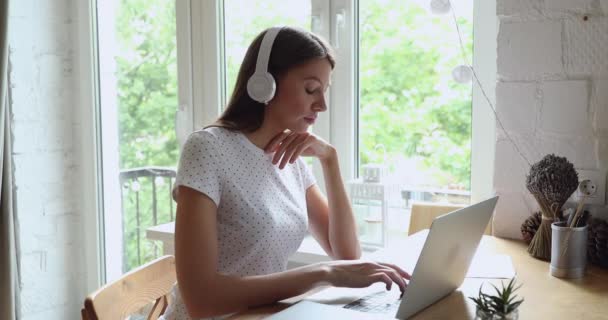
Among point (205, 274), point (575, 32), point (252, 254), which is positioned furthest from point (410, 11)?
point (205, 274)

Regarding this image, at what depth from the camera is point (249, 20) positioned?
216 centimetres

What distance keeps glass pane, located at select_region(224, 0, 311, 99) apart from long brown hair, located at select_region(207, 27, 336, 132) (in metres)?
0.70

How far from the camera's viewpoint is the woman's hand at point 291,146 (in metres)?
1.34

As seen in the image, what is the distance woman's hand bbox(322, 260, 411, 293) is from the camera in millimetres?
1055

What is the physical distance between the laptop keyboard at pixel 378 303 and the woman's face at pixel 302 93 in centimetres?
44

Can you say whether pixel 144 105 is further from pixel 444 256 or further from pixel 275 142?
pixel 444 256

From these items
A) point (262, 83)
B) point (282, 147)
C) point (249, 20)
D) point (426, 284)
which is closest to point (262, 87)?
point (262, 83)

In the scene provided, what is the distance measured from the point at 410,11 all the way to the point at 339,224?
0.74 metres

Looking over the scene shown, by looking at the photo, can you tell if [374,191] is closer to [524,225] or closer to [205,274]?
[524,225]

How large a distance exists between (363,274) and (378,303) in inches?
3.0

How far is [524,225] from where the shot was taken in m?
1.41

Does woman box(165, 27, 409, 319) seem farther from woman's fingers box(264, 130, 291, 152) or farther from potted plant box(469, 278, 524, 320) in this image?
potted plant box(469, 278, 524, 320)

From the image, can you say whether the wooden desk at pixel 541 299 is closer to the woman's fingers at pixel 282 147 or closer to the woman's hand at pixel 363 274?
the woman's hand at pixel 363 274

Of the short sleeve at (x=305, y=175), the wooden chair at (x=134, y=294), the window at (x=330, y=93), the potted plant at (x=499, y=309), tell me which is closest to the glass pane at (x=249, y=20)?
the window at (x=330, y=93)
